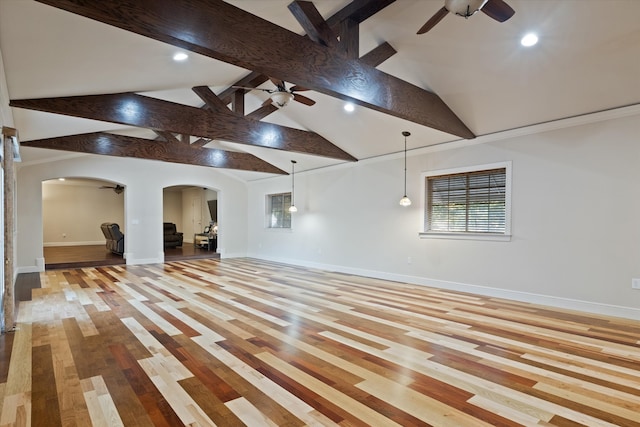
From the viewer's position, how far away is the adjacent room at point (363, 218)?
2.35 m

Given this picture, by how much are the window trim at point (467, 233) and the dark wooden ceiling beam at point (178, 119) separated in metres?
2.10

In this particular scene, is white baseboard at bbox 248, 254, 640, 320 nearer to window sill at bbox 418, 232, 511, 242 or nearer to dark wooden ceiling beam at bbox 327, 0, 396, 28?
window sill at bbox 418, 232, 511, 242

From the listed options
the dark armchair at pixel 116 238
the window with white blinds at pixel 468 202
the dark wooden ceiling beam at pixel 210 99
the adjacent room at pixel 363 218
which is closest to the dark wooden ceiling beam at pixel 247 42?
the adjacent room at pixel 363 218

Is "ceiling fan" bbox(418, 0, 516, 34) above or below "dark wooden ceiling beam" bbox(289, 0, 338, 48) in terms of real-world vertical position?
below

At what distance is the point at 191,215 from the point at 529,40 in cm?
1453

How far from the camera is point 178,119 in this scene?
5223mm

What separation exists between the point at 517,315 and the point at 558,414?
2386mm

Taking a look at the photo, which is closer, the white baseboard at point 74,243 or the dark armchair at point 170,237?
the dark armchair at point 170,237

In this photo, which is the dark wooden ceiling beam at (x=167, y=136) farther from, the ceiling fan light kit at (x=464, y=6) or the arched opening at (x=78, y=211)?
the ceiling fan light kit at (x=464, y=6)

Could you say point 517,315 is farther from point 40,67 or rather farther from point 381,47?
point 40,67

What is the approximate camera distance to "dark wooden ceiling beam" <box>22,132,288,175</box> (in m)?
6.60

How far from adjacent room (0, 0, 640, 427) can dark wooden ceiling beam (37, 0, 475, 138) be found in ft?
0.05

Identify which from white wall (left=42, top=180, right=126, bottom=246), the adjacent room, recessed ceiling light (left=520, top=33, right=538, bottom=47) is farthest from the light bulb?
white wall (left=42, top=180, right=126, bottom=246)

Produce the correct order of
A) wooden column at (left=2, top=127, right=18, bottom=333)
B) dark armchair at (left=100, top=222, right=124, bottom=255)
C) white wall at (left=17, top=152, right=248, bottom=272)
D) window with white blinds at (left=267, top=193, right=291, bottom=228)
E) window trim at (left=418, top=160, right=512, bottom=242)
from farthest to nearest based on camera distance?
dark armchair at (left=100, top=222, right=124, bottom=255) < window with white blinds at (left=267, top=193, right=291, bottom=228) < white wall at (left=17, top=152, right=248, bottom=272) < window trim at (left=418, top=160, right=512, bottom=242) < wooden column at (left=2, top=127, right=18, bottom=333)
